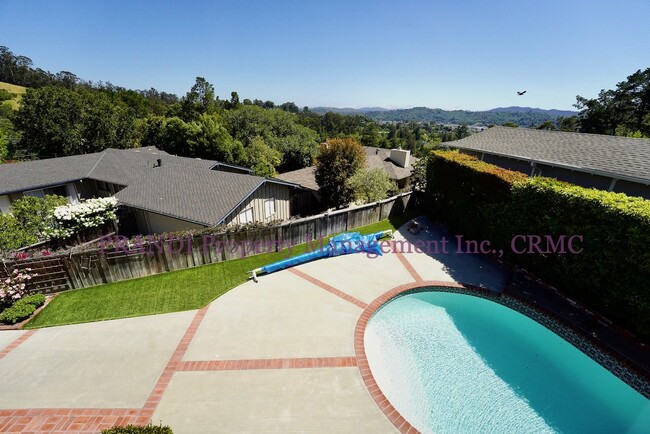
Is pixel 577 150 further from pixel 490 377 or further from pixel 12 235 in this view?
pixel 12 235

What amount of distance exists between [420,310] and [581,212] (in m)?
7.40

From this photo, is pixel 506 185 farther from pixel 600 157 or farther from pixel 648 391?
pixel 600 157

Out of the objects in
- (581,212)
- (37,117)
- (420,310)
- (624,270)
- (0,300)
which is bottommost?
(420,310)

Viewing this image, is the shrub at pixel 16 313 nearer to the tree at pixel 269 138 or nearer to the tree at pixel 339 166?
the tree at pixel 339 166

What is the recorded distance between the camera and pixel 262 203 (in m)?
20.2

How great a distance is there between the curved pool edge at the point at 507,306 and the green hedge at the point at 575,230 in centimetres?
169

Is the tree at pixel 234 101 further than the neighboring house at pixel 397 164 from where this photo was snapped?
Yes

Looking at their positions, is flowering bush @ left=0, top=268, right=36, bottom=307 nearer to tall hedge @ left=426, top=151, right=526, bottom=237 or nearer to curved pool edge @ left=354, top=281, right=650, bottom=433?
curved pool edge @ left=354, top=281, right=650, bottom=433

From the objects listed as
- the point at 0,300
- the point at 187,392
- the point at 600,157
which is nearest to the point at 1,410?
the point at 187,392

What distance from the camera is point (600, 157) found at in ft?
63.1

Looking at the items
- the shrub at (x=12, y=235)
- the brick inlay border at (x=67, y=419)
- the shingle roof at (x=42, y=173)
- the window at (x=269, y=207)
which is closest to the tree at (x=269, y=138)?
A: the shingle roof at (x=42, y=173)

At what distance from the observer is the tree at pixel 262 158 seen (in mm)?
35675

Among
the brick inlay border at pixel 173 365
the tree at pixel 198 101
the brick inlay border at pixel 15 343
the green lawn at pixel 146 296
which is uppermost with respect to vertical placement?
the tree at pixel 198 101

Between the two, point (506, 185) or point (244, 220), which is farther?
point (244, 220)
